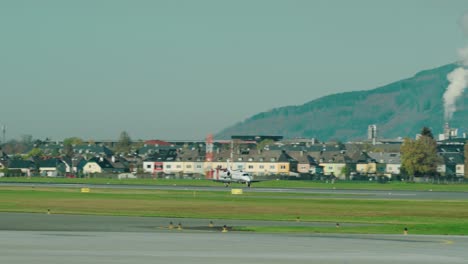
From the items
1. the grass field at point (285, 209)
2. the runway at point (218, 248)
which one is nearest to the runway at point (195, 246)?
the runway at point (218, 248)

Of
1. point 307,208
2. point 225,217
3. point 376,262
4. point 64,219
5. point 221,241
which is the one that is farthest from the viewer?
point 307,208

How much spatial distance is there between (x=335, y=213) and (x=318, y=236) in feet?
92.0

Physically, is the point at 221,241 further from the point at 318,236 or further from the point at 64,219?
the point at 64,219

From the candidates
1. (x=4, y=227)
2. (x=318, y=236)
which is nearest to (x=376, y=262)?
(x=318, y=236)

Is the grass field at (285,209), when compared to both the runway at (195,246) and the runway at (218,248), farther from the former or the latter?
the runway at (218,248)

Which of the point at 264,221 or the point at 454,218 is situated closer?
the point at 264,221

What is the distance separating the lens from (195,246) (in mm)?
52594

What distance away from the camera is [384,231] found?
225 ft

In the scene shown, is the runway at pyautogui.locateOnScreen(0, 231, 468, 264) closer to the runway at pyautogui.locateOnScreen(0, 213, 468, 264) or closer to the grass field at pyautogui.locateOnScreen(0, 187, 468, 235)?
the runway at pyautogui.locateOnScreen(0, 213, 468, 264)

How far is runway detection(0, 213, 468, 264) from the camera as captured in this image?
153 ft

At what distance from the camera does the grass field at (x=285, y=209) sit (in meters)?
72.4

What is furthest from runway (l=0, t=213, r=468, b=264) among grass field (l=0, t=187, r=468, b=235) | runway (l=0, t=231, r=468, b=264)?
grass field (l=0, t=187, r=468, b=235)

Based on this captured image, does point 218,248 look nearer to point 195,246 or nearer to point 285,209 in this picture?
point 195,246

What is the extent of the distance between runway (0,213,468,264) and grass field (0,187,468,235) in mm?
7298
